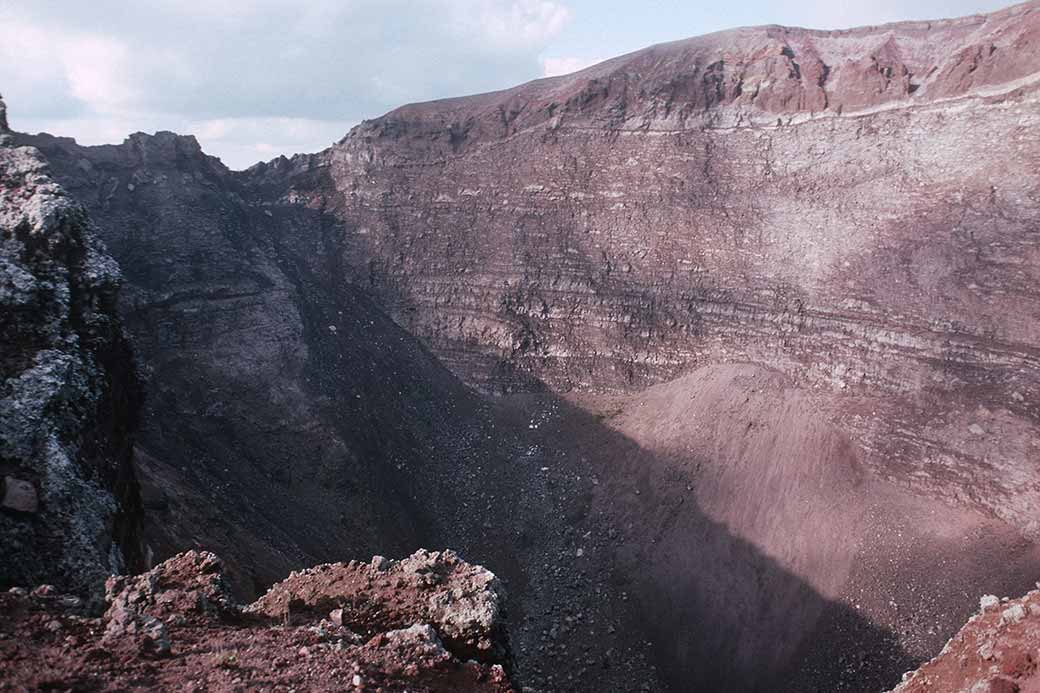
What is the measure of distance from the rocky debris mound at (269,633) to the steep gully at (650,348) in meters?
7.99

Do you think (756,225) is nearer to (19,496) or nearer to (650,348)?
(650,348)

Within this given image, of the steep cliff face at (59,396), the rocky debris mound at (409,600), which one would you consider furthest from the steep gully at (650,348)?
the rocky debris mound at (409,600)

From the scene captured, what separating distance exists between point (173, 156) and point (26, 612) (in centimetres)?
2695

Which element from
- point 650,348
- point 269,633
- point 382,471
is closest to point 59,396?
point 269,633

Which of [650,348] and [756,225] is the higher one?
[756,225]

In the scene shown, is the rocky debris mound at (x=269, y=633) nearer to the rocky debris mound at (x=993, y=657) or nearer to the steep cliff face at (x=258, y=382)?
the rocky debris mound at (x=993, y=657)

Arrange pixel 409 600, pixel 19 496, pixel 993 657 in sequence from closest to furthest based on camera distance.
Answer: pixel 993 657 → pixel 409 600 → pixel 19 496

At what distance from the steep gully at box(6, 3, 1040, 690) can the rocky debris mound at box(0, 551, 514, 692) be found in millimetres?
7993

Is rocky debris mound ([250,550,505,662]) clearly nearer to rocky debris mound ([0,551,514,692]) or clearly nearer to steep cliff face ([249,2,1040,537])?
rocky debris mound ([0,551,514,692])

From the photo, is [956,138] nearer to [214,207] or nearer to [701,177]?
[701,177]

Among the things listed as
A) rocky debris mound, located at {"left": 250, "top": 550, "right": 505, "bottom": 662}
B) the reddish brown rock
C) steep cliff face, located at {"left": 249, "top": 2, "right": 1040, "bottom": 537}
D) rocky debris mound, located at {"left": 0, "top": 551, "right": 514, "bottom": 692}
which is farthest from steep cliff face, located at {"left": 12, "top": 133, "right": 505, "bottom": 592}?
rocky debris mound, located at {"left": 0, "top": 551, "right": 514, "bottom": 692}

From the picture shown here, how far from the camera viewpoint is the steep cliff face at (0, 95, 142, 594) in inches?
396

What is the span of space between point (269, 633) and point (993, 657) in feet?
27.9

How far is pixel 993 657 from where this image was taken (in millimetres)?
8594
